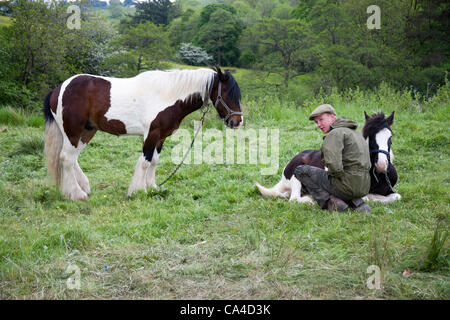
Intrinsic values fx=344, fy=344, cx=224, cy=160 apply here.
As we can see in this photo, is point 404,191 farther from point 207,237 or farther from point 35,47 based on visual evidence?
point 35,47

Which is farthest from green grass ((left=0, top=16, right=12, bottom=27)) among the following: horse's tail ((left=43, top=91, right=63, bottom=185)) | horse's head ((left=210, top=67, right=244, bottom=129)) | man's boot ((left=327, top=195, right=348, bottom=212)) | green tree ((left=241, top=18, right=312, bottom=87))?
green tree ((left=241, top=18, right=312, bottom=87))

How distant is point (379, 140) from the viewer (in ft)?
14.6

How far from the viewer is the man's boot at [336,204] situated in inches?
172

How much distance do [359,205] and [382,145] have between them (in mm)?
822

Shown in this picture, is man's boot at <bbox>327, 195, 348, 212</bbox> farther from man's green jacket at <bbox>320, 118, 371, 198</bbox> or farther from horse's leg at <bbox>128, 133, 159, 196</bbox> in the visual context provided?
horse's leg at <bbox>128, 133, 159, 196</bbox>

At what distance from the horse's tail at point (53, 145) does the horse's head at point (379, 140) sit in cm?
457

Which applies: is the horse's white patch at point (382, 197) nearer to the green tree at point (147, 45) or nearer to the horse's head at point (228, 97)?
the horse's head at point (228, 97)

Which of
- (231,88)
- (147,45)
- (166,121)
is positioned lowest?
(166,121)

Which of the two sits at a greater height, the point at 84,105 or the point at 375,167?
the point at 84,105

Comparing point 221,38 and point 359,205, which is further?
point 221,38

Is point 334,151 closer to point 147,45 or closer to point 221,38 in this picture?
point 147,45

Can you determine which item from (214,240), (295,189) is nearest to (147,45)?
(295,189)

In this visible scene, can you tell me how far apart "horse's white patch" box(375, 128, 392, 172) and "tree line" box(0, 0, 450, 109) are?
14529mm

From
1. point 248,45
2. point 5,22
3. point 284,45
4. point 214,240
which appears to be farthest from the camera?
point 248,45
